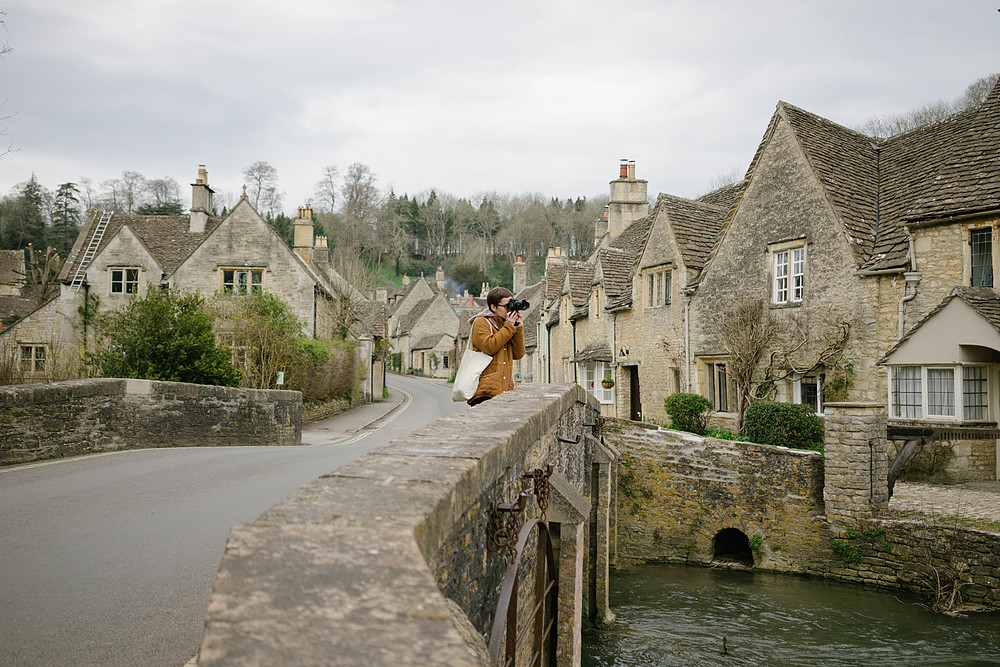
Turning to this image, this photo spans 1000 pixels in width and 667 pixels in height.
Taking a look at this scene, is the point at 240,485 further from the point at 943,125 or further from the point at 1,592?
the point at 943,125

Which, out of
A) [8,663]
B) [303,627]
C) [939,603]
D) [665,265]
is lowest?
[939,603]

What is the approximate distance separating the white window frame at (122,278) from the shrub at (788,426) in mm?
25962

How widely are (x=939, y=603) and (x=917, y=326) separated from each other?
19.7ft

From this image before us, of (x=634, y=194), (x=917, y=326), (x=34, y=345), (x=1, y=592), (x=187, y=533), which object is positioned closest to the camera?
(x=1, y=592)

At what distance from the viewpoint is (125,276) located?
3077cm

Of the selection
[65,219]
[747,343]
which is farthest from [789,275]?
[65,219]

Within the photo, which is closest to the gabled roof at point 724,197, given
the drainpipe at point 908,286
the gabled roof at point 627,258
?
the gabled roof at point 627,258

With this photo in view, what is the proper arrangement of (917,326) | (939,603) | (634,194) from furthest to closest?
(634,194) < (917,326) < (939,603)

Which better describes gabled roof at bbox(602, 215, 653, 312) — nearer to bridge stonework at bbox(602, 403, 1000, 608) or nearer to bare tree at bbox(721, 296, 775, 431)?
bare tree at bbox(721, 296, 775, 431)

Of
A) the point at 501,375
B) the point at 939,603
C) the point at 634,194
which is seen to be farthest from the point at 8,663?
the point at 634,194

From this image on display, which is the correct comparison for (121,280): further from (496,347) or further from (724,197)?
(496,347)

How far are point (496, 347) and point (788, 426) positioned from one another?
12844 millimetres

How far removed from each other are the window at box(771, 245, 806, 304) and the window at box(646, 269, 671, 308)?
4.24m

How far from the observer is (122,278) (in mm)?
30766
